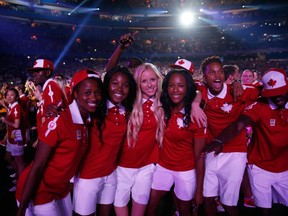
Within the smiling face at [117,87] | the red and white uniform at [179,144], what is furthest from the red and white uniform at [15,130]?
the red and white uniform at [179,144]

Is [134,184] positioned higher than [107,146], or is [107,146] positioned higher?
[107,146]

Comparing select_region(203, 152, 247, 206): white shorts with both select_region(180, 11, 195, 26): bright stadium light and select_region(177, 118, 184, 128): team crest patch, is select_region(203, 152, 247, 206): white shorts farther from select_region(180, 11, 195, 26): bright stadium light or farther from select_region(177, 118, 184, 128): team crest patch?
select_region(180, 11, 195, 26): bright stadium light

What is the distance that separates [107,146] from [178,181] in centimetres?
107

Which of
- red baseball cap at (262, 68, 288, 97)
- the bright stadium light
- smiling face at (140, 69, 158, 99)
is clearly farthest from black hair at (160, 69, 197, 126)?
the bright stadium light

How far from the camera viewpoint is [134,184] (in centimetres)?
318

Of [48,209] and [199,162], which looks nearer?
[48,209]

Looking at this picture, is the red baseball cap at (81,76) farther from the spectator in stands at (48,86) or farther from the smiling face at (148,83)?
the spectator in stands at (48,86)

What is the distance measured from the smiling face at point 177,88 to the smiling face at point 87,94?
97cm

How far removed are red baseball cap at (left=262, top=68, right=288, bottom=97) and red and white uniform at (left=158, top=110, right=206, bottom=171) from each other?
0.94 meters

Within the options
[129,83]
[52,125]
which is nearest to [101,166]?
[52,125]

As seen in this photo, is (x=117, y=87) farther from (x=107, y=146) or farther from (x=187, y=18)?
(x=187, y=18)

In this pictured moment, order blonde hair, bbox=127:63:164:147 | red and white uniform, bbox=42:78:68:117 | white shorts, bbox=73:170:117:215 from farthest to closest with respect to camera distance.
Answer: red and white uniform, bbox=42:78:68:117, blonde hair, bbox=127:63:164:147, white shorts, bbox=73:170:117:215

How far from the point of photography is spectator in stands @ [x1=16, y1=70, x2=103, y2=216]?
86.9 inches

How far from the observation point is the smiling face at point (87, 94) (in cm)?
255
